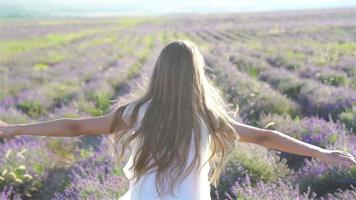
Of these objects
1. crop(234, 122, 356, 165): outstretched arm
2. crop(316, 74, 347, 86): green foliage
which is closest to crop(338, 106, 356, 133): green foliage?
crop(316, 74, 347, 86): green foliage

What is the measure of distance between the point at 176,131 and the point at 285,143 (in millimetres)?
545

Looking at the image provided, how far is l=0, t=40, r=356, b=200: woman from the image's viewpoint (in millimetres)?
3123

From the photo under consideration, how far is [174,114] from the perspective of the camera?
312 cm

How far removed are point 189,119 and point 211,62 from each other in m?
12.9

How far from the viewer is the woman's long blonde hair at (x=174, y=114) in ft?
10.2

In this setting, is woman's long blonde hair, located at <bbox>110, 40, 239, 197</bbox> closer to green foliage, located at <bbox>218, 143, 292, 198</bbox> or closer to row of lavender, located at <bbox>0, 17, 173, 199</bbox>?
row of lavender, located at <bbox>0, 17, 173, 199</bbox>

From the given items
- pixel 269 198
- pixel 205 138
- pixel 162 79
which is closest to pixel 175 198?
pixel 205 138

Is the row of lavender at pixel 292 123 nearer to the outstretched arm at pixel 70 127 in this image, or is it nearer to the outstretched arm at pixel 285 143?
the outstretched arm at pixel 285 143

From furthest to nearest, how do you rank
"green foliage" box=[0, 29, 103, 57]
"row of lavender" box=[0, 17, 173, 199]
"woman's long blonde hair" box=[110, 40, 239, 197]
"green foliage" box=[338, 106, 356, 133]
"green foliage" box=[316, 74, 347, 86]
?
"green foliage" box=[0, 29, 103, 57] → "green foliage" box=[316, 74, 347, 86] → "green foliage" box=[338, 106, 356, 133] → "row of lavender" box=[0, 17, 173, 199] → "woman's long blonde hair" box=[110, 40, 239, 197]

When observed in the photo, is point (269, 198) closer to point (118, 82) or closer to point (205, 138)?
point (205, 138)

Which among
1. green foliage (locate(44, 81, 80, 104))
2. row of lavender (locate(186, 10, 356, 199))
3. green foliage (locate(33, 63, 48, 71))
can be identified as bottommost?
green foliage (locate(33, 63, 48, 71))

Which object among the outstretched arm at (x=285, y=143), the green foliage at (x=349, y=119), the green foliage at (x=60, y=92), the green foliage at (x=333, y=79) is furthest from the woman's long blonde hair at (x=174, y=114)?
the green foliage at (x=60, y=92)

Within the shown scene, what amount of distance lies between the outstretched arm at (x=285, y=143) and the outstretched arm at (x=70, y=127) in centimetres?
65

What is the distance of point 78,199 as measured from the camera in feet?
15.3
